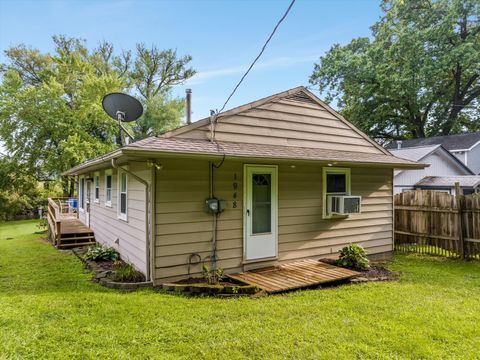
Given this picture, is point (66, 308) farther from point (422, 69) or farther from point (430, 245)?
point (422, 69)

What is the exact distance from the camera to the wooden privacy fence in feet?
24.6

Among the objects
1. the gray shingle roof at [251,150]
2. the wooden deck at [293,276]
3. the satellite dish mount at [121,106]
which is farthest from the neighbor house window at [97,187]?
the wooden deck at [293,276]

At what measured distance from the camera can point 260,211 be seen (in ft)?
20.1

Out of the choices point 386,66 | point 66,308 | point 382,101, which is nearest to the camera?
point 66,308

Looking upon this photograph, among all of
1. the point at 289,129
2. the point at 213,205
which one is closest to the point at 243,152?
the point at 213,205

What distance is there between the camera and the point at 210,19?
833cm

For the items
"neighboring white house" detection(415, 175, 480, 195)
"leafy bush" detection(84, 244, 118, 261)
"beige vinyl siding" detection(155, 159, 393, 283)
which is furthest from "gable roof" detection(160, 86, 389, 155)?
"neighboring white house" detection(415, 175, 480, 195)

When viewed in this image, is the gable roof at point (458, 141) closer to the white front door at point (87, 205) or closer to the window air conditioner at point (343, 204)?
the window air conditioner at point (343, 204)

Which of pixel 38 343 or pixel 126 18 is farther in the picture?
pixel 126 18

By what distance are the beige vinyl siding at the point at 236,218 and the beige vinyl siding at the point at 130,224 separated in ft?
1.50

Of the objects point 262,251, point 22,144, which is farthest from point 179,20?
point 22,144

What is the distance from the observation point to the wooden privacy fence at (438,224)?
749 centimetres

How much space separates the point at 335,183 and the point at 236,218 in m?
2.65

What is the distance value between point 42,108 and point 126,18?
14.5 m
